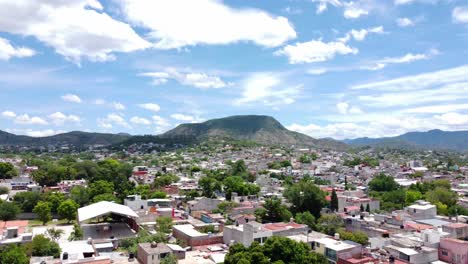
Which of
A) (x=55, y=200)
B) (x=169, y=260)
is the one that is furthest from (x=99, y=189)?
(x=169, y=260)

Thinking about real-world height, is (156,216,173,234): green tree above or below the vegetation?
below

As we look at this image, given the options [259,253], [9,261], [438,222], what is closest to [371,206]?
[438,222]

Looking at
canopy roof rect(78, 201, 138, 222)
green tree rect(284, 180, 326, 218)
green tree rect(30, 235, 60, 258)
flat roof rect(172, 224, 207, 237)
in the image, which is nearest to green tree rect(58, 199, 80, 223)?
canopy roof rect(78, 201, 138, 222)

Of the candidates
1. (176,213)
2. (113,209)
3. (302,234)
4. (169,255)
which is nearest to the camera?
(169,255)

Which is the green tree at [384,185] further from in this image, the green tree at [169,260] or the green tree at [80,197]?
the green tree at [169,260]

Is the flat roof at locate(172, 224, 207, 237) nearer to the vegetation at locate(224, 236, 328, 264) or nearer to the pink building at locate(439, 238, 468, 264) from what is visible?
the vegetation at locate(224, 236, 328, 264)

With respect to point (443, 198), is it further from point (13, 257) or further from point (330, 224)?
point (13, 257)

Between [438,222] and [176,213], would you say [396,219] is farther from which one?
[176,213]
